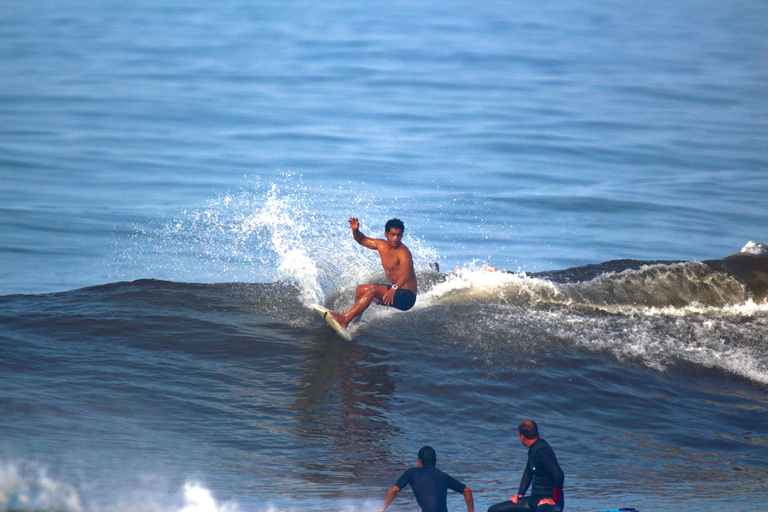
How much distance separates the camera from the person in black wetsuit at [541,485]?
602 centimetres

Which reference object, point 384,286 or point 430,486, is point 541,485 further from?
point 384,286

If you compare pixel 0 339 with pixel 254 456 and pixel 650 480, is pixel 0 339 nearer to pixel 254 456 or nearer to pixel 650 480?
pixel 254 456

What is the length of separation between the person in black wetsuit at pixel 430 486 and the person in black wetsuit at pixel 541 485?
1.29 feet

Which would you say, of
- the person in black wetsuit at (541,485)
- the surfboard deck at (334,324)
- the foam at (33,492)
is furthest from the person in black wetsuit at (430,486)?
the surfboard deck at (334,324)

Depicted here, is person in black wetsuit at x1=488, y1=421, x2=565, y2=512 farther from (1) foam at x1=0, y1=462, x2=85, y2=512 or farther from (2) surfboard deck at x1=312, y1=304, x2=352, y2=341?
(2) surfboard deck at x1=312, y1=304, x2=352, y2=341

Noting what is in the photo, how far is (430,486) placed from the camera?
5.98 m

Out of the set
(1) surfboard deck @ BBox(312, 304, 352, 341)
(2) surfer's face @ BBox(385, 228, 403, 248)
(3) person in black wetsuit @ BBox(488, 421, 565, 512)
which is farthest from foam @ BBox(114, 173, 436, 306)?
(3) person in black wetsuit @ BBox(488, 421, 565, 512)

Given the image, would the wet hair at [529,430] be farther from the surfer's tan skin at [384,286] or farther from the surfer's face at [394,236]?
the surfer's face at [394,236]

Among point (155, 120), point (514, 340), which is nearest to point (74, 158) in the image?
point (155, 120)

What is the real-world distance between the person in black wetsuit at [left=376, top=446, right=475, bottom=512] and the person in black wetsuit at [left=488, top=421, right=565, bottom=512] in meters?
0.39

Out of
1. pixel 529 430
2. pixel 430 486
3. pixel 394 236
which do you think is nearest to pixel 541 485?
pixel 529 430

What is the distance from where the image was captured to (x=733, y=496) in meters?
7.28

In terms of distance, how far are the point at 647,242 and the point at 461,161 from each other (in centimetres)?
1272

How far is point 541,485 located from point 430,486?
929 mm
